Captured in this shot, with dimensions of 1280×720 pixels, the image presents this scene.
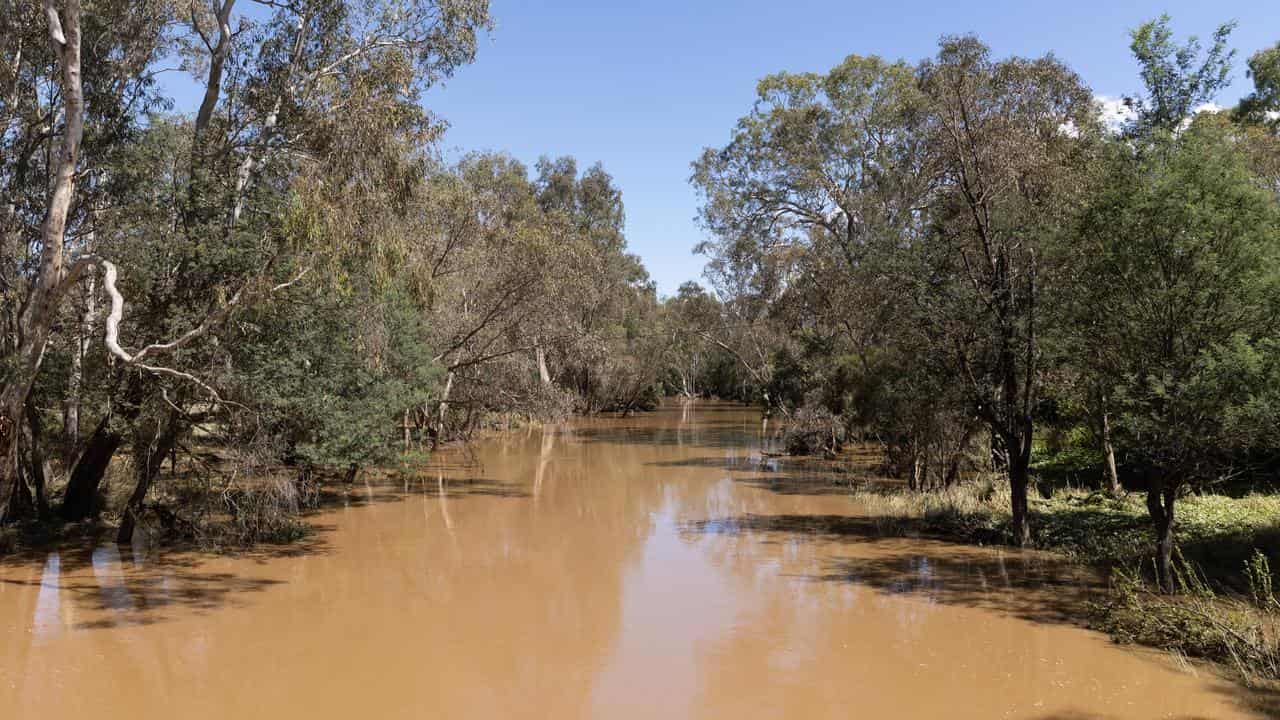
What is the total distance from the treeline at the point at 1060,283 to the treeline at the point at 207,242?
28.3 ft

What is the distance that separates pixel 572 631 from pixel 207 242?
7.29 meters

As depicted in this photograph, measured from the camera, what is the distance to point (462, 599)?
1030cm

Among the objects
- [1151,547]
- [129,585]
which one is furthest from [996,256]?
[129,585]

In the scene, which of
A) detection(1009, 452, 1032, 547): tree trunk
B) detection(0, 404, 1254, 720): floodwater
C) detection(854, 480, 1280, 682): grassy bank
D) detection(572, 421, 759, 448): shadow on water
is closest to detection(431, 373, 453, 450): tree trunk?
detection(572, 421, 759, 448): shadow on water

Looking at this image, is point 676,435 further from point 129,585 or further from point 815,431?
point 129,585

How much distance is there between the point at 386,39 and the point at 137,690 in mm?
10017

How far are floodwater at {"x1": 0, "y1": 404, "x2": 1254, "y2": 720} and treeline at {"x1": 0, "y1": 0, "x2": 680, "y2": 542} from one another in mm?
1974

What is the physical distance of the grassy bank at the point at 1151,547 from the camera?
785 centimetres

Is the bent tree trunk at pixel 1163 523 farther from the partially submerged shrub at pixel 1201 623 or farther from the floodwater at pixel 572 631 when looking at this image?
the floodwater at pixel 572 631

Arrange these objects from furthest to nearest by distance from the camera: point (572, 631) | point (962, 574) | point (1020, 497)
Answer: point (1020, 497)
point (962, 574)
point (572, 631)

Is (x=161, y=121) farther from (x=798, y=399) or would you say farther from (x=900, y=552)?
(x=798, y=399)

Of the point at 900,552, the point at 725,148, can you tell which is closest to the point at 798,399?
the point at 725,148

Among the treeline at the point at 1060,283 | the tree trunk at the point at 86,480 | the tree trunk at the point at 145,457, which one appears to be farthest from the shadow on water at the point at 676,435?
the tree trunk at the point at 145,457

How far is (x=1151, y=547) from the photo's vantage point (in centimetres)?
1112
